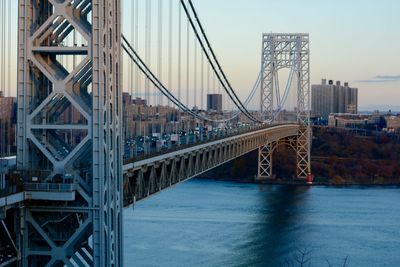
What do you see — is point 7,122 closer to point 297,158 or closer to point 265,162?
point 265,162

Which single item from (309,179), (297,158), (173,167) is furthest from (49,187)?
(297,158)

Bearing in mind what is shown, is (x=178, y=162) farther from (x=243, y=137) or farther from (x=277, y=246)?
→ (x=243, y=137)

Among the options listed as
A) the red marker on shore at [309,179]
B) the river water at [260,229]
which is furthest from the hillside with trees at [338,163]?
the river water at [260,229]

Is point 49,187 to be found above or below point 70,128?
below

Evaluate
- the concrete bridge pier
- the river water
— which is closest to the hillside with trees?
the concrete bridge pier

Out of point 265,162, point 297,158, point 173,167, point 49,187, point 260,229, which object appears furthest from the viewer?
point 297,158

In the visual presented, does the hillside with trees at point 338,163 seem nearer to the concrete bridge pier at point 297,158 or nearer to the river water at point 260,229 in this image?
the concrete bridge pier at point 297,158

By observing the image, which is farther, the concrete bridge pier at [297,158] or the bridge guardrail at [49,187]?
the concrete bridge pier at [297,158]
